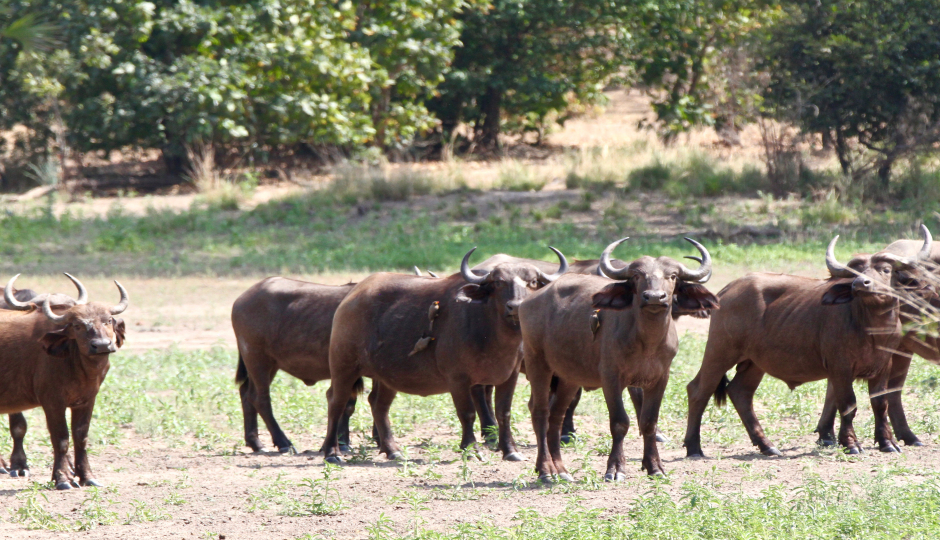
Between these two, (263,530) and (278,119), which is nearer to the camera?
(263,530)

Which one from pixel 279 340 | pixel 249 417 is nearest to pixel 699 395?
pixel 279 340

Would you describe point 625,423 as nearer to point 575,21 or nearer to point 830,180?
point 830,180

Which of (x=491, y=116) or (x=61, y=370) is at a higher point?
(x=491, y=116)

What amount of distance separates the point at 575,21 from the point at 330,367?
2018cm

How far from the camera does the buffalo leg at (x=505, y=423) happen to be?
9.09 m

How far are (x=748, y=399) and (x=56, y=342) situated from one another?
5594 mm

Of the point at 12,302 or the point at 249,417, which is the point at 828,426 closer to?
the point at 249,417

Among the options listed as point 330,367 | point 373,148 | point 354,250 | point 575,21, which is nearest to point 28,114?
point 373,148

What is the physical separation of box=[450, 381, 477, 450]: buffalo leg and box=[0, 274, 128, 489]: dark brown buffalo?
2.69 metres

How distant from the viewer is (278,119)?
25516 millimetres

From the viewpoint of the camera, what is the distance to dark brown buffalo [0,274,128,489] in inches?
318

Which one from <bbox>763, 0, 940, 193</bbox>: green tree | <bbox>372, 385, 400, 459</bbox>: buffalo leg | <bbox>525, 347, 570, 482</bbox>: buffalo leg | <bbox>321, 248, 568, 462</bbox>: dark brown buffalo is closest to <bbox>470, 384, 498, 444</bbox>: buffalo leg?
<bbox>321, 248, 568, 462</bbox>: dark brown buffalo

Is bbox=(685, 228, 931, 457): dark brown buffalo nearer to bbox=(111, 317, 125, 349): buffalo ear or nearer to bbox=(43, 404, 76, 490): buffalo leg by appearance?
bbox=(111, 317, 125, 349): buffalo ear

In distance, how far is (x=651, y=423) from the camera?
26.1 ft
